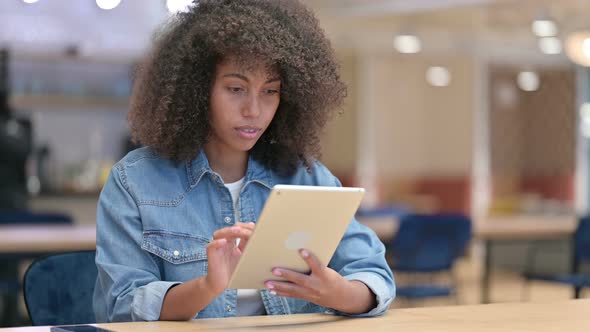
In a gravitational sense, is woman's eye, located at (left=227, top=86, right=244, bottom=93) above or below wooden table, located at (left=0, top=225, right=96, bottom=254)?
above

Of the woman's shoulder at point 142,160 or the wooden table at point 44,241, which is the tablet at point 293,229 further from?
the wooden table at point 44,241

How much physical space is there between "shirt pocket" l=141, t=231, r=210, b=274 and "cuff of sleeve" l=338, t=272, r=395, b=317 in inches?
12.1

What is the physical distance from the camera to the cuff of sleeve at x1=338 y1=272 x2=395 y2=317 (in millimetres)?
1943

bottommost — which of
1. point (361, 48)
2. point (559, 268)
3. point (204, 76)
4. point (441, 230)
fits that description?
point (559, 268)

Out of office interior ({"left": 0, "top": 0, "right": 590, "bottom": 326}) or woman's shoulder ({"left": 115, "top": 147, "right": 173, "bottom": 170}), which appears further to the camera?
office interior ({"left": 0, "top": 0, "right": 590, "bottom": 326})

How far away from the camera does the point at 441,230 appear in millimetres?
5707

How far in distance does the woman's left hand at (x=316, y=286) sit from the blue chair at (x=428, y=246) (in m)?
3.60

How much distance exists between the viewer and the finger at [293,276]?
170cm

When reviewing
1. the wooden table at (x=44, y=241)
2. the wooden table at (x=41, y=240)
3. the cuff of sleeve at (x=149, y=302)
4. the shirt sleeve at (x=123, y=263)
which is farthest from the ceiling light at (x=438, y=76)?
the cuff of sleeve at (x=149, y=302)

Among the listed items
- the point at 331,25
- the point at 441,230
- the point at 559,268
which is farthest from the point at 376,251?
the point at 331,25

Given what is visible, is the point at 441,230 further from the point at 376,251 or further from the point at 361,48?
the point at 361,48

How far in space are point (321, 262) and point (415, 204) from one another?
9.36m

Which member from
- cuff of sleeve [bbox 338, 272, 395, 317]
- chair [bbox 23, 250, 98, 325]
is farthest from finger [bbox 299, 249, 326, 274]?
chair [bbox 23, 250, 98, 325]

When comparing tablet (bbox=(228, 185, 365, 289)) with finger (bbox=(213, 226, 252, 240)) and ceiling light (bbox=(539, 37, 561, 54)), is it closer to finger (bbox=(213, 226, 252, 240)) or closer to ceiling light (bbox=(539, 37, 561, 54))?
finger (bbox=(213, 226, 252, 240))
